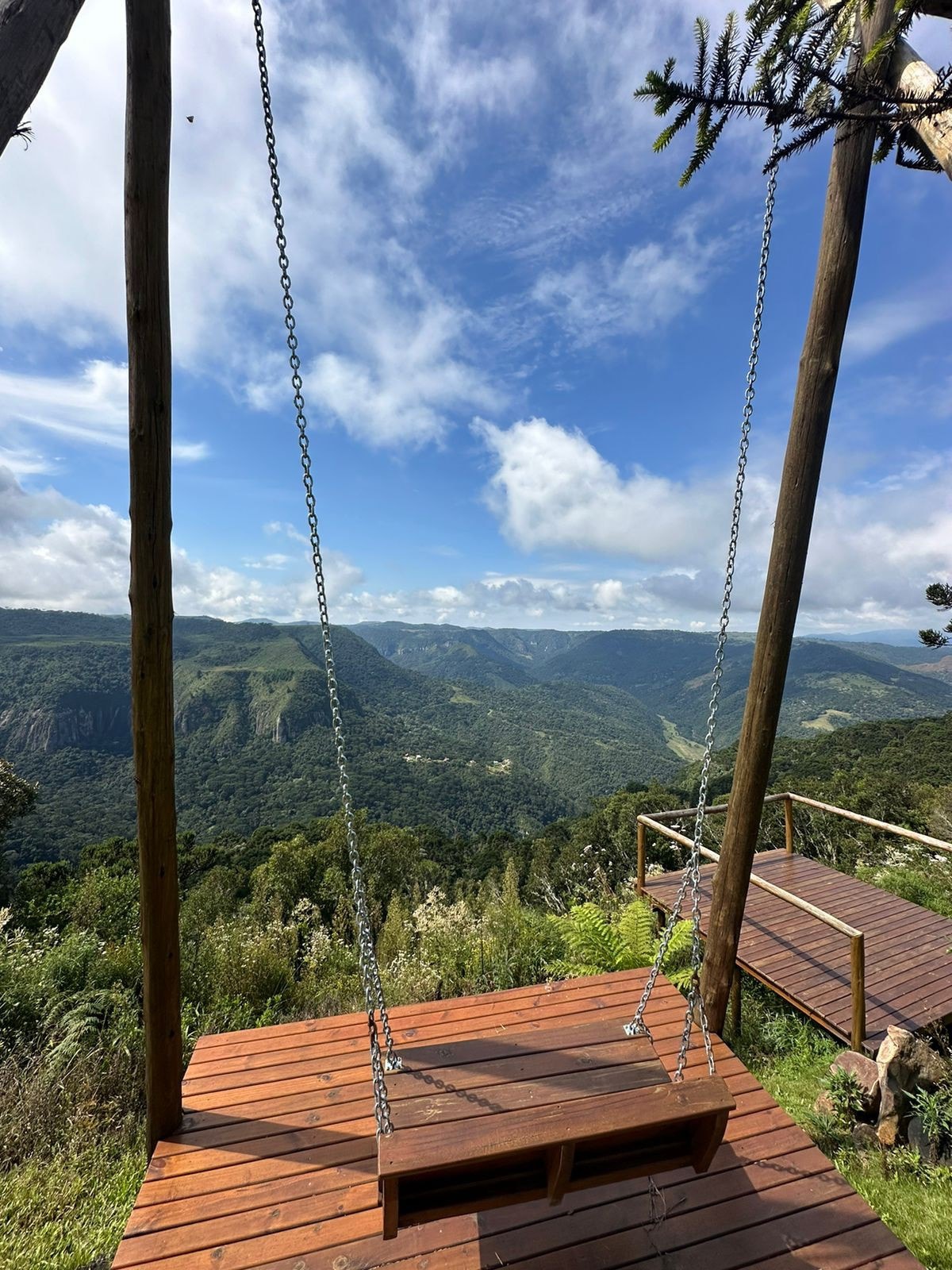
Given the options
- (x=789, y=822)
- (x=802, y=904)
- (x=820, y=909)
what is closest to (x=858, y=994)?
(x=802, y=904)

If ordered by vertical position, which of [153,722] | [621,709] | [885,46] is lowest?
[621,709]

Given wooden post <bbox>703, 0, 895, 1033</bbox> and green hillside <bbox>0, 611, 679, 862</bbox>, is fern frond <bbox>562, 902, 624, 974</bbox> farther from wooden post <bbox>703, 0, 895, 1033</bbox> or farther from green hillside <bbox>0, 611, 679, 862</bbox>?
green hillside <bbox>0, 611, 679, 862</bbox>

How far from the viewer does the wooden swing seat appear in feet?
5.64

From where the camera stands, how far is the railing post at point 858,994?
4.09 m

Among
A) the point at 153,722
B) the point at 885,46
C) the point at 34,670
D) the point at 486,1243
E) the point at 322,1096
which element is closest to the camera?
the point at 885,46

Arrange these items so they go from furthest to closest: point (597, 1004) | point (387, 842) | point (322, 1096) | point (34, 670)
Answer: point (34, 670) < point (387, 842) < point (597, 1004) < point (322, 1096)

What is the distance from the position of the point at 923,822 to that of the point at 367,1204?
46.5ft

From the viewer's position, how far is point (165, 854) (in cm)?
248

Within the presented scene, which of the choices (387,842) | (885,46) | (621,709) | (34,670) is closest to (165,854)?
(885,46)

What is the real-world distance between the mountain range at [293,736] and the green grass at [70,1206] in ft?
116

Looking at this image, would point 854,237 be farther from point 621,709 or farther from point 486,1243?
point 621,709

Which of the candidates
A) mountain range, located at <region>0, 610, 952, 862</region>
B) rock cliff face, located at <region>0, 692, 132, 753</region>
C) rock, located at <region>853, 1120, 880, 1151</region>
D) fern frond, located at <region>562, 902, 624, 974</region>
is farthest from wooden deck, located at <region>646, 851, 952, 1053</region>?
rock cliff face, located at <region>0, 692, 132, 753</region>

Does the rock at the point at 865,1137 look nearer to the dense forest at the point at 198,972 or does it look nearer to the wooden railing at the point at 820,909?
the wooden railing at the point at 820,909

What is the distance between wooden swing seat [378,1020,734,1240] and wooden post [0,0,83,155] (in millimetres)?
3141
